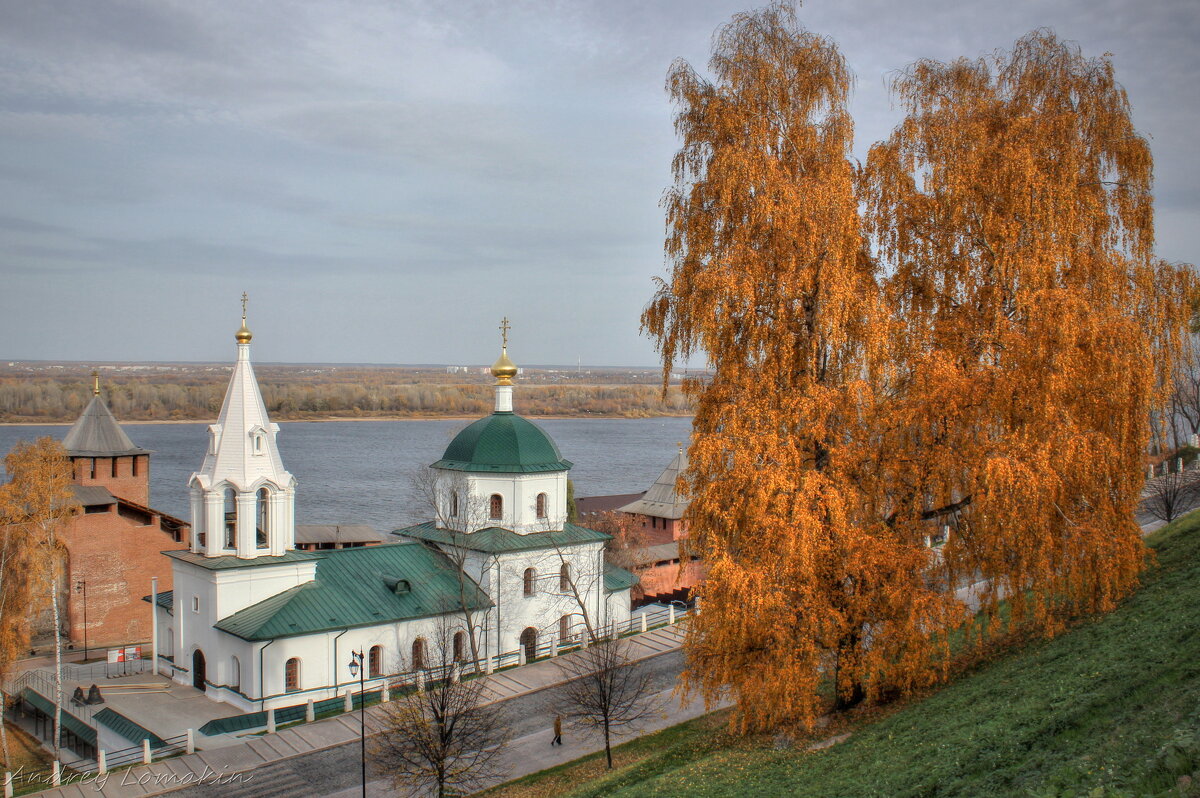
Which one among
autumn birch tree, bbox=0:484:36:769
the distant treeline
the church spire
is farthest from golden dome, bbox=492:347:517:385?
the distant treeline

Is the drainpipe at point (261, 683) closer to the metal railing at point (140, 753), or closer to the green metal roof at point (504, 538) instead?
the metal railing at point (140, 753)

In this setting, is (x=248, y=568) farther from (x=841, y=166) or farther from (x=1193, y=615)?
(x=1193, y=615)

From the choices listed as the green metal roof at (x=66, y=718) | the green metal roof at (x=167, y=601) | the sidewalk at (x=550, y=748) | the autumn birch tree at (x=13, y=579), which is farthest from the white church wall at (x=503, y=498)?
the autumn birch tree at (x=13, y=579)

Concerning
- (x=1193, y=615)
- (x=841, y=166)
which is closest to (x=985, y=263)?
(x=841, y=166)

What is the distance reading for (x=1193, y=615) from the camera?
26.3 feet

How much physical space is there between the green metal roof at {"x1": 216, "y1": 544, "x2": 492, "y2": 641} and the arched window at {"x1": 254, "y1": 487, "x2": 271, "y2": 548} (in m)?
1.27

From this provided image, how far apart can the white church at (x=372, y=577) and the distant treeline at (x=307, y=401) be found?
270 feet

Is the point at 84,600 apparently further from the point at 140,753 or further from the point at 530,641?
the point at 530,641

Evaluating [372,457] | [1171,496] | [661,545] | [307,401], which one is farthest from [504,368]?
[307,401]

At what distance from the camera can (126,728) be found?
15.5 m

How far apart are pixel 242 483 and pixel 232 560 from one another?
156 cm

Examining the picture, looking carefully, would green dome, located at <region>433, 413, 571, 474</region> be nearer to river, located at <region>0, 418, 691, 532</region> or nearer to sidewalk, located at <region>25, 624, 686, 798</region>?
river, located at <region>0, 418, 691, 532</region>

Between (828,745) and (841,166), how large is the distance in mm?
6636

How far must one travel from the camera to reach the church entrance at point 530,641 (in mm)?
20317
